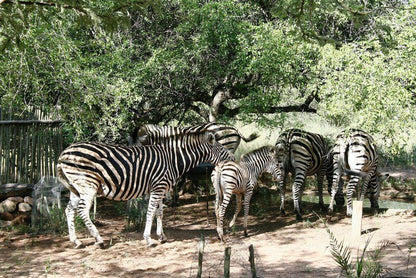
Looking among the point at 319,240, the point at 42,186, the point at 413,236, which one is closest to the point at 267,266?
the point at 319,240

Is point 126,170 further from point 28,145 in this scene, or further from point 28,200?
point 28,145

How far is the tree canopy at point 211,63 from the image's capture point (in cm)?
793

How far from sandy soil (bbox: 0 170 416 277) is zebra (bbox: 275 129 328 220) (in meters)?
0.72

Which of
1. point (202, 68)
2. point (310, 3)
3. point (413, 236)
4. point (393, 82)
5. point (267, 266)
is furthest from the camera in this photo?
point (202, 68)

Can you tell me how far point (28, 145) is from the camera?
10.6 m

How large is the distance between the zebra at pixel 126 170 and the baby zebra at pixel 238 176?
0.77 metres

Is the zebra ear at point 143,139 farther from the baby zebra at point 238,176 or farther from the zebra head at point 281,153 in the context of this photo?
the zebra head at point 281,153

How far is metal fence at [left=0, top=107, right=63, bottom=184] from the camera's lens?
1019 centimetres

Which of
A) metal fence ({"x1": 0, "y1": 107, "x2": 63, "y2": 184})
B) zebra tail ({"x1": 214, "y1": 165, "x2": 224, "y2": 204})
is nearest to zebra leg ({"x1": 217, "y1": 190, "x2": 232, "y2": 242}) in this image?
zebra tail ({"x1": 214, "y1": 165, "x2": 224, "y2": 204})

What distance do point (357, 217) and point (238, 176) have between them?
230 centimetres

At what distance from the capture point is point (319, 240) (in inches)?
351

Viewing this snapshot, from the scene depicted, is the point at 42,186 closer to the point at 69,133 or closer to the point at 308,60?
the point at 69,133

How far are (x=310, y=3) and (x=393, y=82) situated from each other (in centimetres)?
272

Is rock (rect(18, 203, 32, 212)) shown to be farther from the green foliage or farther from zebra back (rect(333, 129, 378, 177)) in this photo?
zebra back (rect(333, 129, 378, 177))
